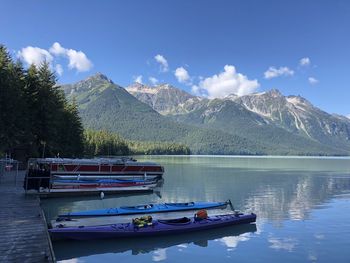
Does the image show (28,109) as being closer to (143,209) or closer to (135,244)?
(143,209)

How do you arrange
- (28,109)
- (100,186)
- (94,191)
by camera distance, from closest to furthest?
1. (94,191)
2. (100,186)
3. (28,109)

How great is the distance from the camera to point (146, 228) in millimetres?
25203

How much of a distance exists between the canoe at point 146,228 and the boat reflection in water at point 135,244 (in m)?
0.35

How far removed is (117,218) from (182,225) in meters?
4.75

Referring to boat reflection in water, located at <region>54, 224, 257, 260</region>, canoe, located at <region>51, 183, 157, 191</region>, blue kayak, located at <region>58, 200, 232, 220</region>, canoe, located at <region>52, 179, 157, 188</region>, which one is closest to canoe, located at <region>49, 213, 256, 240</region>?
boat reflection in water, located at <region>54, 224, 257, 260</region>

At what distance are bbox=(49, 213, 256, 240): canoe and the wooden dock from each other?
1792 mm

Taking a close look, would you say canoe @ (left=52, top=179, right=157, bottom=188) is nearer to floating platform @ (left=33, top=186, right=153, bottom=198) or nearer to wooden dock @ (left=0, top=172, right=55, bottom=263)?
floating platform @ (left=33, top=186, right=153, bottom=198)

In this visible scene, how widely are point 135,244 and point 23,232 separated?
23.6 feet

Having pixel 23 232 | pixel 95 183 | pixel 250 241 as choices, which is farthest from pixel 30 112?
pixel 250 241

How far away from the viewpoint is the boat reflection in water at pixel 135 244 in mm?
22469

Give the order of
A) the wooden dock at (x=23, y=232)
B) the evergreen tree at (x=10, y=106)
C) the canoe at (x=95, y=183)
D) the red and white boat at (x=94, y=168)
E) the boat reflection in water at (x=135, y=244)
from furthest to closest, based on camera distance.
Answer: the evergreen tree at (x=10, y=106)
the red and white boat at (x=94, y=168)
the canoe at (x=95, y=183)
the boat reflection in water at (x=135, y=244)
the wooden dock at (x=23, y=232)

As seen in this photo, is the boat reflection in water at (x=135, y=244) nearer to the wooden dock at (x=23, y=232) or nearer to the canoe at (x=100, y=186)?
the wooden dock at (x=23, y=232)

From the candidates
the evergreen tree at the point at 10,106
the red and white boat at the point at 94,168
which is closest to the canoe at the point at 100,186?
the red and white boat at the point at 94,168

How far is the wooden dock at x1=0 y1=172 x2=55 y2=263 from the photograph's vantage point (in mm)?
16078
